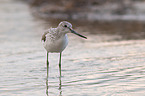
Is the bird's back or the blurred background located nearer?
the bird's back

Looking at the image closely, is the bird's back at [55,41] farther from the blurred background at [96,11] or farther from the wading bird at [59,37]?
the blurred background at [96,11]

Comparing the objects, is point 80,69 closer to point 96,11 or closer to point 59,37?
point 59,37

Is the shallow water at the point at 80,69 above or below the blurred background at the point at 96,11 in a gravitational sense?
above

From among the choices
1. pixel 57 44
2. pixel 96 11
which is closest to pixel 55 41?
pixel 57 44

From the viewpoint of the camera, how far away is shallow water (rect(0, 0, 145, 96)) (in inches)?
293

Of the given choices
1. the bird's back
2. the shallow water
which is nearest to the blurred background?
the shallow water

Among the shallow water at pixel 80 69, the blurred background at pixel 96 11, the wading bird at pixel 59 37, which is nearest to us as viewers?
the shallow water at pixel 80 69

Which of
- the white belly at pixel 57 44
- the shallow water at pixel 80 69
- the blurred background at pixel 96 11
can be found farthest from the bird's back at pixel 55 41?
the blurred background at pixel 96 11

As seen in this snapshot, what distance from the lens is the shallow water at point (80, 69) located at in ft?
24.4

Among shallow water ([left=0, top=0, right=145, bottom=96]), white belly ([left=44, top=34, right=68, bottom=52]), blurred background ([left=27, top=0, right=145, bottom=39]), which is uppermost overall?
white belly ([left=44, top=34, right=68, bottom=52])

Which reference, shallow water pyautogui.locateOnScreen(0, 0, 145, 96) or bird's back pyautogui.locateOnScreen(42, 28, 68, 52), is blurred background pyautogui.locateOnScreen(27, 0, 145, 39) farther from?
bird's back pyautogui.locateOnScreen(42, 28, 68, 52)

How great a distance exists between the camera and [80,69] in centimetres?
952

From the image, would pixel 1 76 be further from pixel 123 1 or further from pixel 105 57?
pixel 123 1

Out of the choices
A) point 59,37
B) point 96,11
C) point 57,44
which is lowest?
point 96,11
